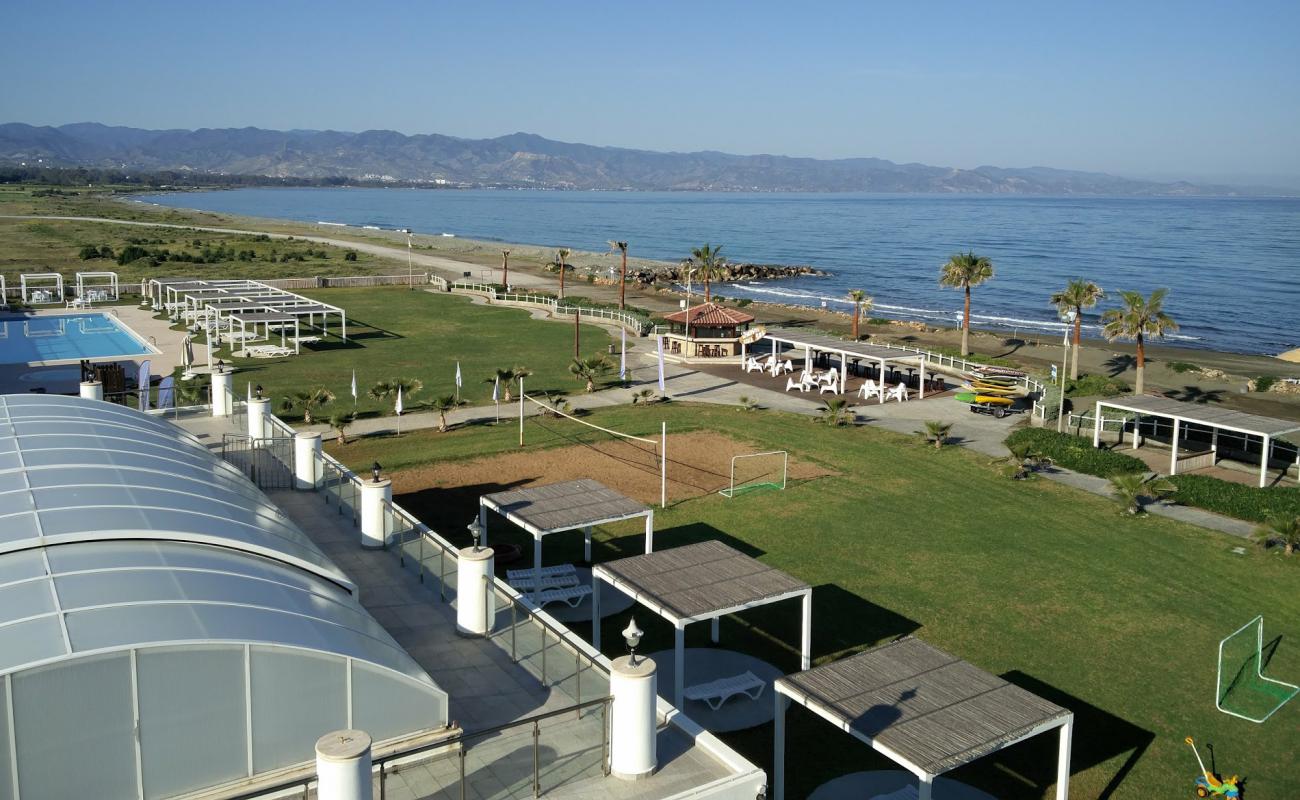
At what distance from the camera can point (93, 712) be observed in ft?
30.8

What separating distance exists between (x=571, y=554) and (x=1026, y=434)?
667 inches

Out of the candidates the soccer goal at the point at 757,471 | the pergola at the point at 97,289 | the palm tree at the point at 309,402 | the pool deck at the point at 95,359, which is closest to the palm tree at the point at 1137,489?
the soccer goal at the point at 757,471

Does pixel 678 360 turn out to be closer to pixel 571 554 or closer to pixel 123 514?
pixel 571 554

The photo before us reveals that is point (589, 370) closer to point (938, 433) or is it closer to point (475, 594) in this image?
point (938, 433)

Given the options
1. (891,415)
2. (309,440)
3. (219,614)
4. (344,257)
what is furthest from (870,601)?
(344,257)

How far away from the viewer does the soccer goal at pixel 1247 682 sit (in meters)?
16.6

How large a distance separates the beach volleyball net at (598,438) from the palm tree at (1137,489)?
38.9 ft

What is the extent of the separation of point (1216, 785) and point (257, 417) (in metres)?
19.9

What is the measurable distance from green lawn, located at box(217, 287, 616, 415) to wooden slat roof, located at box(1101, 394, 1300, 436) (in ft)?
66.9

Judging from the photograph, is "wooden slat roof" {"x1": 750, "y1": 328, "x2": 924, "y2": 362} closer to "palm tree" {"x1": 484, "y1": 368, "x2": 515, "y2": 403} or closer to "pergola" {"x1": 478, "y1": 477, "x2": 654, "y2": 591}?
"palm tree" {"x1": 484, "y1": 368, "x2": 515, "y2": 403}

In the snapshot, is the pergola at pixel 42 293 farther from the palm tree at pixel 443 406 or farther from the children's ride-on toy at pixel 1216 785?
the children's ride-on toy at pixel 1216 785

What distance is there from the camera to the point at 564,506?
20.9m

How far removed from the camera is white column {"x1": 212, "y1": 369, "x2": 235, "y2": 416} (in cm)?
2648

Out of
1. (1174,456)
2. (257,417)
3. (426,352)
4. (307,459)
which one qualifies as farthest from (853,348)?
(307,459)
